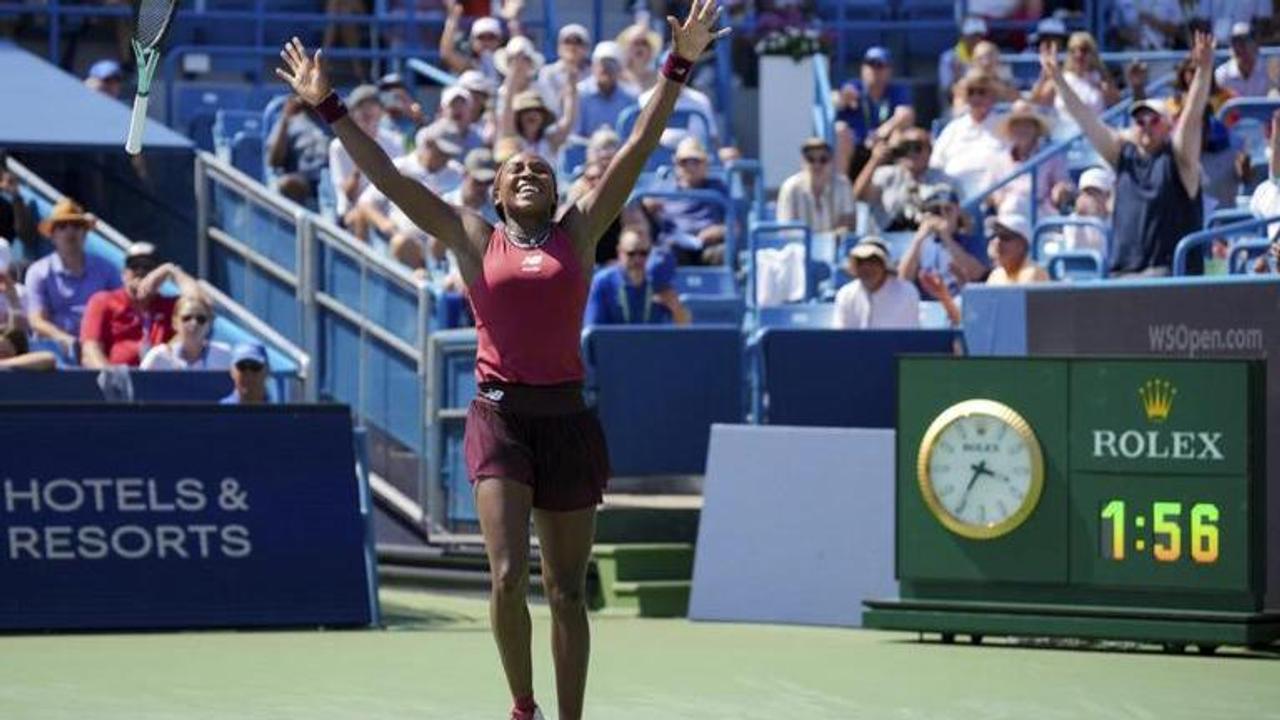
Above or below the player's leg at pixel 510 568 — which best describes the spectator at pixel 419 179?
above

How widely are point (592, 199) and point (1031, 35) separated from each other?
544 inches

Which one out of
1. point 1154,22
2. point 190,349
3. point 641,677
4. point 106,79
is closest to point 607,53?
point 106,79

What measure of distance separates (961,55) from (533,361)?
1387cm

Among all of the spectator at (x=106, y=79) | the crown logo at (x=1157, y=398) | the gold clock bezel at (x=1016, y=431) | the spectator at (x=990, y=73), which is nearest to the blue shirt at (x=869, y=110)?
the spectator at (x=990, y=73)

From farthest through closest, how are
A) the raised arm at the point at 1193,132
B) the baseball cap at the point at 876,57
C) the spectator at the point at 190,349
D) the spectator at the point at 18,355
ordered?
1. the baseball cap at the point at 876,57
2. the raised arm at the point at 1193,132
3. the spectator at the point at 190,349
4. the spectator at the point at 18,355

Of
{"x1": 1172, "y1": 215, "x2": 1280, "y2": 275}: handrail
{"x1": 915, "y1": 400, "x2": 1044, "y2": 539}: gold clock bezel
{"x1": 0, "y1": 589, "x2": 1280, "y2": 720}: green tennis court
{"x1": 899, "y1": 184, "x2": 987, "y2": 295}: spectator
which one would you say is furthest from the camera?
{"x1": 899, "y1": 184, "x2": 987, "y2": 295}: spectator

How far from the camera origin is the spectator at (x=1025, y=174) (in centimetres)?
1944

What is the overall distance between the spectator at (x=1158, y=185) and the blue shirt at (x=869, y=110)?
485 centimetres

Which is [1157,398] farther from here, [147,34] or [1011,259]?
[147,34]

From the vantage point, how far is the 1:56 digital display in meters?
13.4

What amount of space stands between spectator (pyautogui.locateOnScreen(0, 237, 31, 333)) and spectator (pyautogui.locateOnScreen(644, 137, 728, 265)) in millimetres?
3981

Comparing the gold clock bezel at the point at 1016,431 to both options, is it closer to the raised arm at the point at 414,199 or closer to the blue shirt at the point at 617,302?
the blue shirt at the point at 617,302

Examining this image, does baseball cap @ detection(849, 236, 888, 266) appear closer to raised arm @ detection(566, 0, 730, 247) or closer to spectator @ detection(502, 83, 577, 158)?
spectator @ detection(502, 83, 577, 158)

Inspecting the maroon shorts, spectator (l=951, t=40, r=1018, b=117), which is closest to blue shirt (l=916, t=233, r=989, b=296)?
spectator (l=951, t=40, r=1018, b=117)
